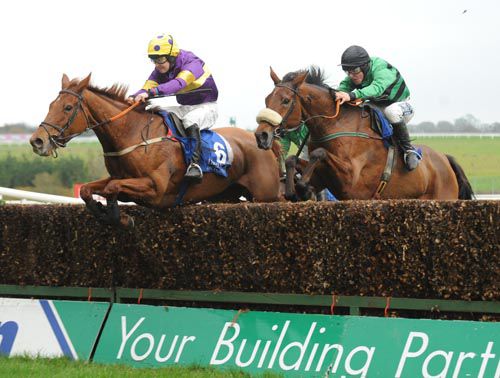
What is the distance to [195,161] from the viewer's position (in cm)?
813

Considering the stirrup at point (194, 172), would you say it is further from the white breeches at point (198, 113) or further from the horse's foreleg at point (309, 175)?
the horse's foreleg at point (309, 175)

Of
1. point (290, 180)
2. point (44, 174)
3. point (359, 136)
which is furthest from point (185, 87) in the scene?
point (44, 174)

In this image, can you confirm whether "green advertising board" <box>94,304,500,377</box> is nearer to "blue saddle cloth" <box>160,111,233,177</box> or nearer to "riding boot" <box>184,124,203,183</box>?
"riding boot" <box>184,124,203,183</box>

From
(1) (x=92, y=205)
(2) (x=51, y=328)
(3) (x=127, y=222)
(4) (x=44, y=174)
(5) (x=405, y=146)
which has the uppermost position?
(5) (x=405, y=146)

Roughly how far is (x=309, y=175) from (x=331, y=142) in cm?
45

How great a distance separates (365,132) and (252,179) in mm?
1286

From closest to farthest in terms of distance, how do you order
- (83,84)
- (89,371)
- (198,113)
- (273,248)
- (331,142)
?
(89,371), (273,248), (83,84), (331,142), (198,113)

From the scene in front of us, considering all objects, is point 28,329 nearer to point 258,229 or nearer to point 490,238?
point 258,229

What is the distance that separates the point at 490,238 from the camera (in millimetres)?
5906

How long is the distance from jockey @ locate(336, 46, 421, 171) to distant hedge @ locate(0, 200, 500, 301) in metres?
2.01

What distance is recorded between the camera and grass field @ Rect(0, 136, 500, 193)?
67.5 ft

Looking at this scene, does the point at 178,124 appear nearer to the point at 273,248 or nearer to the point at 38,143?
the point at 38,143

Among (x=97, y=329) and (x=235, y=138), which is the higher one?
(x=235, y=138)

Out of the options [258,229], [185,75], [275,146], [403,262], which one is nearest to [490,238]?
[403,262]
